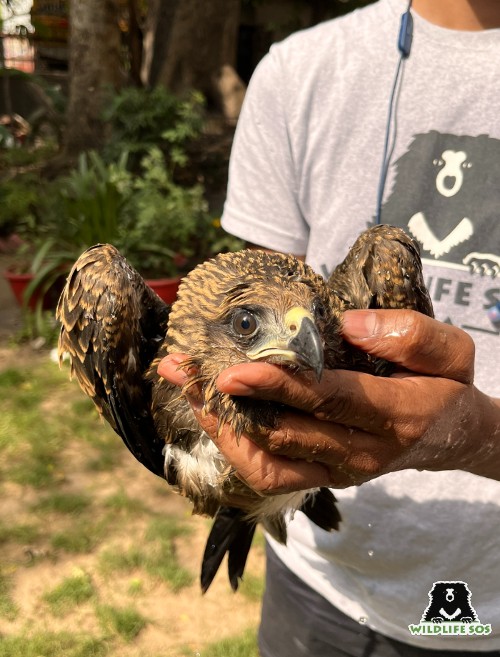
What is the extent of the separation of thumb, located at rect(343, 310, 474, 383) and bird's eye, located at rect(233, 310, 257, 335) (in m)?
0.32

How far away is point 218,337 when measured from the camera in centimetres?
239

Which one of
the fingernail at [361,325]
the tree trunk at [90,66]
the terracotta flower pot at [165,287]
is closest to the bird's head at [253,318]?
the fingernail at [361,325]

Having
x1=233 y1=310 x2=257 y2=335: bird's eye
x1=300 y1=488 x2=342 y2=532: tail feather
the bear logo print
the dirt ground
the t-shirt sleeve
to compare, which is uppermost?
the t-shirt sleeve

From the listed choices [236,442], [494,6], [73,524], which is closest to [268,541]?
→ [236,442]

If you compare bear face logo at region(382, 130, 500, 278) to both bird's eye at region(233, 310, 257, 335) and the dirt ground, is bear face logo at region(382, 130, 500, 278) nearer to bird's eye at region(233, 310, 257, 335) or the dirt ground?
bird's eye at region(233, 310, 257, 335)

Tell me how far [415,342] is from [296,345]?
362mm

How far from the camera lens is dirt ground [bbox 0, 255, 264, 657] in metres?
5.03

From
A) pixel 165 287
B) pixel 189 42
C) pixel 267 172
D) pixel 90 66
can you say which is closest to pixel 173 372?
pixel 267 172

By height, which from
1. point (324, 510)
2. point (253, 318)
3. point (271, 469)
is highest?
point (253, 318)

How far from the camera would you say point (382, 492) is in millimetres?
2740

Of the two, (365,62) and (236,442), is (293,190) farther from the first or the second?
(236,442)

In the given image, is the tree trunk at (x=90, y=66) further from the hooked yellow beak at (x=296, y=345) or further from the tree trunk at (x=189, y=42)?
the hooked yellow beak at (x=296, y=345)

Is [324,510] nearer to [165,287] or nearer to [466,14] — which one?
[466,14]

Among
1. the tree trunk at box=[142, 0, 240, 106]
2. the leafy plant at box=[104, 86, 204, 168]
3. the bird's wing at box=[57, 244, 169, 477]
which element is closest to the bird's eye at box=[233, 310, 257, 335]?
the bird's wing at box=[57, 244, 169, 477]
